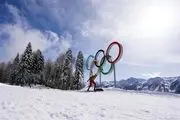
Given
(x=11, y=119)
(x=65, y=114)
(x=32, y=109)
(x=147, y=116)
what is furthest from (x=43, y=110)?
(x=147, y=116)

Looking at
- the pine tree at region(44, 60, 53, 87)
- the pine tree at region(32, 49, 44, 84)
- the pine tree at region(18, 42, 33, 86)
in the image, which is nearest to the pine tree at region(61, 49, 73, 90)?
the pine tree at region(18, 42, 33, 86)

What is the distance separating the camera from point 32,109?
14758mm

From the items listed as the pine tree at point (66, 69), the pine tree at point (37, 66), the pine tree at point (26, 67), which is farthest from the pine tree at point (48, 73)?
the pine tree at point (66, 69)

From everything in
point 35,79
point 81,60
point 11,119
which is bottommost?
point 11,119

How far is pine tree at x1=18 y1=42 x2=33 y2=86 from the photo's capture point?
76.3 meters

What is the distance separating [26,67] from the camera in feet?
254

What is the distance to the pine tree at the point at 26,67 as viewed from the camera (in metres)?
76.3

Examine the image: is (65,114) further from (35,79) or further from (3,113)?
(35,79)

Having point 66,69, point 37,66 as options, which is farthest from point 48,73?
point 66,69

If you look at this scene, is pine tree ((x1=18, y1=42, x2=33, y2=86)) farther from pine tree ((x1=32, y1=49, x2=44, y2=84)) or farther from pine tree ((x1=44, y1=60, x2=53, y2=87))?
pine tree ((x1=44, y1=60, x2=53, y2=87))

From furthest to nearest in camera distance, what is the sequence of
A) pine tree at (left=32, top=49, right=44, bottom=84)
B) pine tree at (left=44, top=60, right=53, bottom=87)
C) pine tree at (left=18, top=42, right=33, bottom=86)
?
pine tree at (left=44, top=60, right=53, bottom=87), pine tree at (left=32, top=49, right=44, bottom=84), pine tree at (left=18, top=42, right=33, bottom=86)

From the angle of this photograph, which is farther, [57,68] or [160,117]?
[57,68]

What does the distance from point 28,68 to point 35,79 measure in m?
8.38

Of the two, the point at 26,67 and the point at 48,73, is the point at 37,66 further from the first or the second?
the point at 48,73
